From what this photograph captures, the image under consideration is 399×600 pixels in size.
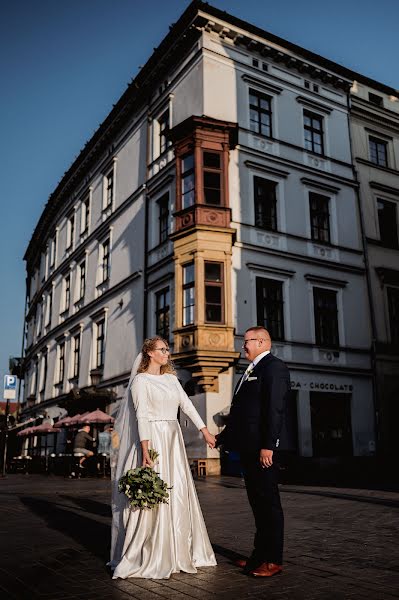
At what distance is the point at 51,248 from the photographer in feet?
125

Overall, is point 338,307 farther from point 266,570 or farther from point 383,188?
point 266,570

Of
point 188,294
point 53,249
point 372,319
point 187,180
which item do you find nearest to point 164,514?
point 188,294

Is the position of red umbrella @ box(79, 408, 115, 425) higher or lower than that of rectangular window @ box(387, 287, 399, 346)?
lower

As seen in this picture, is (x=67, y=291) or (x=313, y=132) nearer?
(x=313, y=132)

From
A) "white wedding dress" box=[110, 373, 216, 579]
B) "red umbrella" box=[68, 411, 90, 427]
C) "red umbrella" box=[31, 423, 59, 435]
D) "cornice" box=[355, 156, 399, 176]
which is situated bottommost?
"white wedding dress" box=[110, 373, 216, 579]

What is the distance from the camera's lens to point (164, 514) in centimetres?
444

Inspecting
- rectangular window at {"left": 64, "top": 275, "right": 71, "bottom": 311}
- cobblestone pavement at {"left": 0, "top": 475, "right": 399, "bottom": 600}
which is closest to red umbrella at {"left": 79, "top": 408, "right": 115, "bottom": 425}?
cobblestone pavement at {"left": 0, "top": 475, "right": 399, "bottom": 600}

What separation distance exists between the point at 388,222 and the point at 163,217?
10.6m

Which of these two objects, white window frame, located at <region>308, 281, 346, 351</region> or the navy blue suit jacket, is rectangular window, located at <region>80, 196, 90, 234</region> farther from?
the navy blue suit jacket

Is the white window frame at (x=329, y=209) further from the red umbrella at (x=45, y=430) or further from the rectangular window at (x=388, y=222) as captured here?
the red umbrella at (x=45, y=430)

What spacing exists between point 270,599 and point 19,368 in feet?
143

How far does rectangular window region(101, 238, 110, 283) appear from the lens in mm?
26734

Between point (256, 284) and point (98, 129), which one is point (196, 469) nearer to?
point (256, 284)

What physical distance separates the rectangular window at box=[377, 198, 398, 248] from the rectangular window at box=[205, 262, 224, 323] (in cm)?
960
